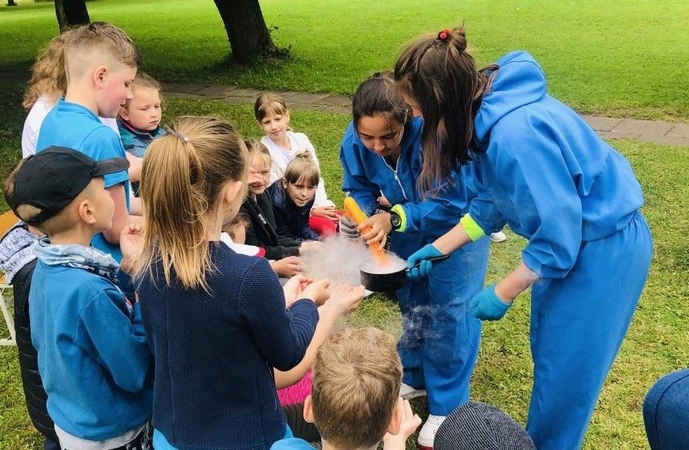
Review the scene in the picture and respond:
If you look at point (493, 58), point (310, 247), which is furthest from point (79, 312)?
point (493, 58)

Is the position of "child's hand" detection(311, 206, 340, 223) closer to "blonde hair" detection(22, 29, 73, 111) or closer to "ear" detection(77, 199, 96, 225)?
"blonde hair" detection(22, 29, 73, 111)

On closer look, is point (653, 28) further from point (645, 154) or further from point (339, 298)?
point (339, 298)

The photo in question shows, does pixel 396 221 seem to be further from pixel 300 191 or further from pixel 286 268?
pixel 300 191

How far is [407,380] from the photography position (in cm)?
334

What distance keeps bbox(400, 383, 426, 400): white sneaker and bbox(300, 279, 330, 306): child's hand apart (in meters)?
1.33

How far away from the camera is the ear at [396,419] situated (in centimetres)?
174

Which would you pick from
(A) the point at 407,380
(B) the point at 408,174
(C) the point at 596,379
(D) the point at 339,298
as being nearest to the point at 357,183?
(B) the point at 408,174

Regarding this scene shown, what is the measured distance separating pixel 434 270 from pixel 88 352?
57.8 inches

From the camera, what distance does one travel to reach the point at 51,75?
3.12 metres

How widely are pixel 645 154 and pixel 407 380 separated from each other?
14.8 ft

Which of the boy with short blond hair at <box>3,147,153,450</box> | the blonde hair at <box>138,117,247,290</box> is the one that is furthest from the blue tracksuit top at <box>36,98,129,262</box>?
the blonde hair at <box>138,117,247,290</box>

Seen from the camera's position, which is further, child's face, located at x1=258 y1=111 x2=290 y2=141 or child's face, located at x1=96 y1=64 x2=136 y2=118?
child's face, located at x1=258 y1=111 x2=290 y2=141

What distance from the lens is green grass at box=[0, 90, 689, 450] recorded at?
3154mm

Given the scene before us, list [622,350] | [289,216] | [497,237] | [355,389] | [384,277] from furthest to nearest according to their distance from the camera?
[497,237] → [289,216] → [622,350] → [384,277] → [355,389]
